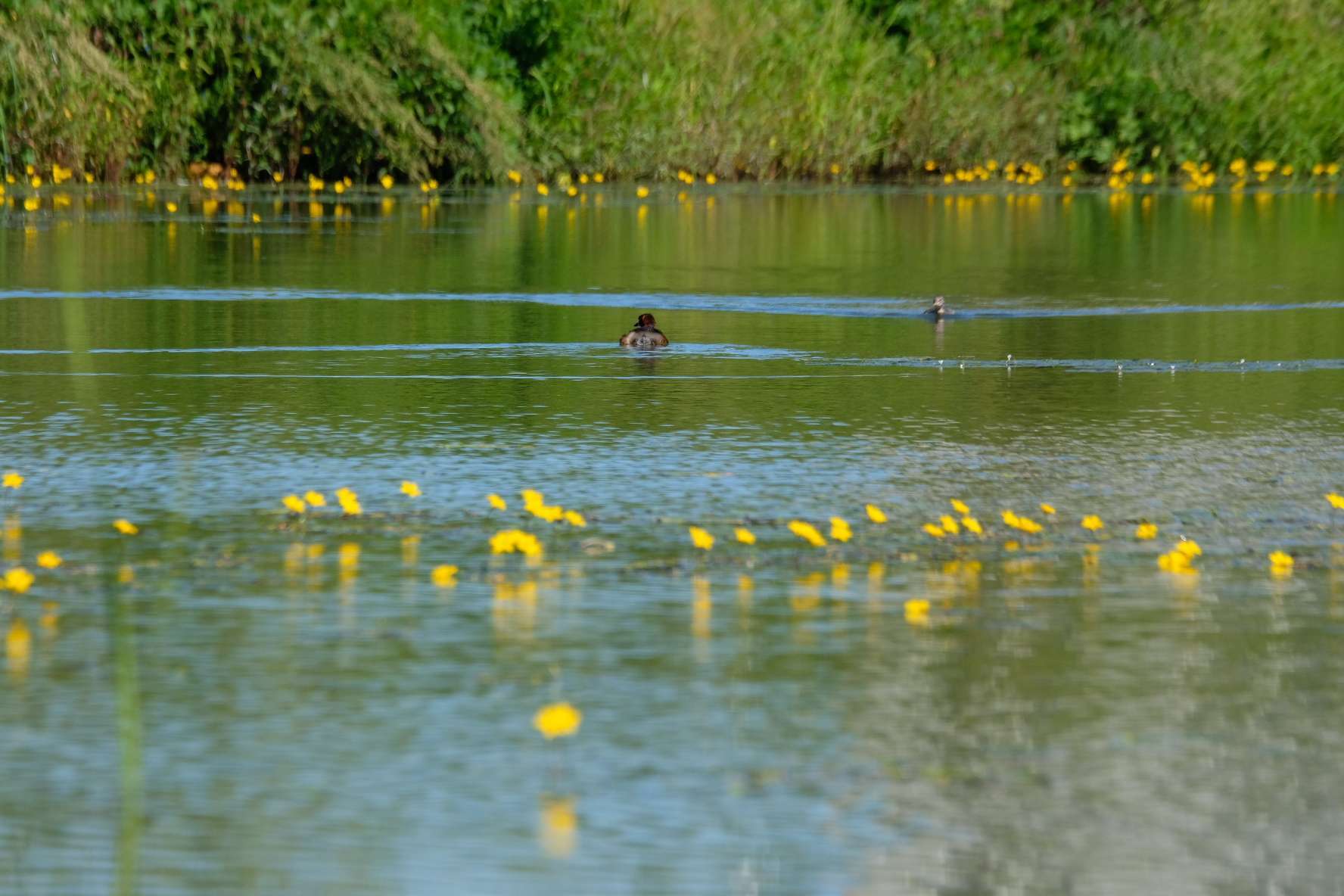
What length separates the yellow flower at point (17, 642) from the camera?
6387mm

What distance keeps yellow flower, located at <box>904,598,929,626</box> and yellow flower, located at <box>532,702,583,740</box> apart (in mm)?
1338

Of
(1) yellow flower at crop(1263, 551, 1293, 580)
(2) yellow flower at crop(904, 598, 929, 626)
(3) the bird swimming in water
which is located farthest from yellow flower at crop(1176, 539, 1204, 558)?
(3) the bird swimming in water

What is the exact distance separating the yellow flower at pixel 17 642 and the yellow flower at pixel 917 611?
2.27 metres

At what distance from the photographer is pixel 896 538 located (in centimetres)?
804

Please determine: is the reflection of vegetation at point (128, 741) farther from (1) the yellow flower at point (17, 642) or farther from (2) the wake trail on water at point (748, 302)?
(2) the wake trail on water at point (748, 302)

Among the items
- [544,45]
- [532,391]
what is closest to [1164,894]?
[532,391]

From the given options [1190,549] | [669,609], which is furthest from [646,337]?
[669,609]

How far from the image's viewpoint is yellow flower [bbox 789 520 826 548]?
7.88 metres

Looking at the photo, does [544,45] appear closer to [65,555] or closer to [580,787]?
[65,555]

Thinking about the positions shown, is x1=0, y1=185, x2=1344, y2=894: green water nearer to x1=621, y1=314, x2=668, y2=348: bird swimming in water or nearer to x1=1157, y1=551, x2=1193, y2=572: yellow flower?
x1=1157, y1=551, x2=1193, y2=572: yellow flower

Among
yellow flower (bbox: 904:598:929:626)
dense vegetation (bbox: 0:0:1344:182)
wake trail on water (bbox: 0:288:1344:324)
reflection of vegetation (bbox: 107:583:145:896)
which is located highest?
dense vegetation (bbox: 0:0:1344:182)

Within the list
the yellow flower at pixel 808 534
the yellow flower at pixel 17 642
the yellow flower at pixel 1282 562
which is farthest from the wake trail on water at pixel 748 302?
the yellow flower at pixel 17 642

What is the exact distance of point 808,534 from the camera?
791cm

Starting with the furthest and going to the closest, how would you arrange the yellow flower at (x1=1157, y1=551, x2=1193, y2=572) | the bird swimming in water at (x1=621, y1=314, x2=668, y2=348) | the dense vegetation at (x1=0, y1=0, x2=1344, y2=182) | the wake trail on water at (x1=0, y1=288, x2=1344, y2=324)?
the dense vegetation at (x1=0, y1=0, x2=1344, y2=182), the wake trail on water at (x1=0, y1=288, x2=1344, y2=324), the bird swimming in water at (x1=621, y1=314, x2=668, y2=348), the yellow flower at (x1=1157, y1=551, x2=1193, y2=572)
